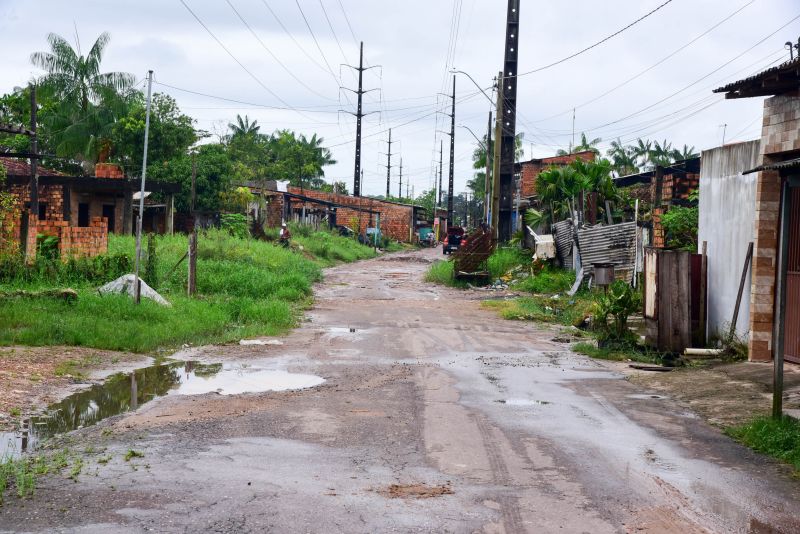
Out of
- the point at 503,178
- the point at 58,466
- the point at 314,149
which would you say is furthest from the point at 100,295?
the point at 314,149

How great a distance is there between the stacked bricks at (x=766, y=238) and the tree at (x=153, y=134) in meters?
32.0

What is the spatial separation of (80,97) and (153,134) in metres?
4.11

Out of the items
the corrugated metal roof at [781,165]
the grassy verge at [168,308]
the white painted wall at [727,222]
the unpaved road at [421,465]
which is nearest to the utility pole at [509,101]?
the grassy verge at [168,308]

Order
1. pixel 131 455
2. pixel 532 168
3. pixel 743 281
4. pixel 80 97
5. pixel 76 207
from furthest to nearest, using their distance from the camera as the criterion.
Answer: pixel 532 168
pixel 80 97
pixel 76 207
pixel 743 281
pixel 131 455

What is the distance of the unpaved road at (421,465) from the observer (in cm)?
559

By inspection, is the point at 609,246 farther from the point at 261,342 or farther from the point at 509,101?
the point at 261,342

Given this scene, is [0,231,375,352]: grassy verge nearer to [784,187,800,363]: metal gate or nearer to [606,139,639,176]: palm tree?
[784,187,800,363]: metal gate

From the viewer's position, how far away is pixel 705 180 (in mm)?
15641

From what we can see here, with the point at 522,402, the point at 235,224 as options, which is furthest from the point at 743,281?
the point at 235,224

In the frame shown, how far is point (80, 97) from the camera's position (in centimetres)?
3972

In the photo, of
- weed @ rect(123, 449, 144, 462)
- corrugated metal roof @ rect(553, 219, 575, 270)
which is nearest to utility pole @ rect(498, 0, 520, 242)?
corrugated metal roof @ rect(553, 219, 575, 270)

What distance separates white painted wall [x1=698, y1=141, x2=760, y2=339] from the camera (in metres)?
13.8

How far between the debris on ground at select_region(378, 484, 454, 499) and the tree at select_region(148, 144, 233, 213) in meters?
35.3

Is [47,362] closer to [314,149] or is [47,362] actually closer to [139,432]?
[139,432]
